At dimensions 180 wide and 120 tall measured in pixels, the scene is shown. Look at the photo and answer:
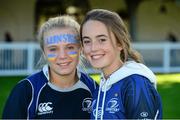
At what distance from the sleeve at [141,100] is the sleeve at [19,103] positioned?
73 centimetres

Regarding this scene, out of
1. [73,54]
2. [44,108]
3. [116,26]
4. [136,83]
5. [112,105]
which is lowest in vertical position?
[44,108]

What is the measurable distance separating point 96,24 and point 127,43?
0.78 ft

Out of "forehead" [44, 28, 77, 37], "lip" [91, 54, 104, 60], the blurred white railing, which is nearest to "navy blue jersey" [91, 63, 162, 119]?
"lip" [91, 54, 104, 60]

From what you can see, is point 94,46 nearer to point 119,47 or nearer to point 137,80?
point 119,47

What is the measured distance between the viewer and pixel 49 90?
10.7 feet

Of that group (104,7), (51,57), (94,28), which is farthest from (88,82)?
(104,7)

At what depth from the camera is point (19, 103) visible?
3.08 m

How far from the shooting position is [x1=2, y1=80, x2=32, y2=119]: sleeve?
10.1ft

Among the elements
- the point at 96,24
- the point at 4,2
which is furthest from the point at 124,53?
the point at 4,2

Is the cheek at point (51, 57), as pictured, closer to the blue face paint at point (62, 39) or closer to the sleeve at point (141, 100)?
the blue face paint at point (62, 39)

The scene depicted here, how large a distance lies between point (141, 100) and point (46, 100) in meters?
0.81

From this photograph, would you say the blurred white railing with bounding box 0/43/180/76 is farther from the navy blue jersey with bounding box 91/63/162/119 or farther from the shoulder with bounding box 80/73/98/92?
the navy blue jersey with bounding box 91/63/162/119

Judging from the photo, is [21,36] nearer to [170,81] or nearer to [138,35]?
[138,35]

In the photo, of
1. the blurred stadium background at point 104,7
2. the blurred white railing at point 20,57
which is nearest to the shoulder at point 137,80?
the blurred white railing at point 20,57
